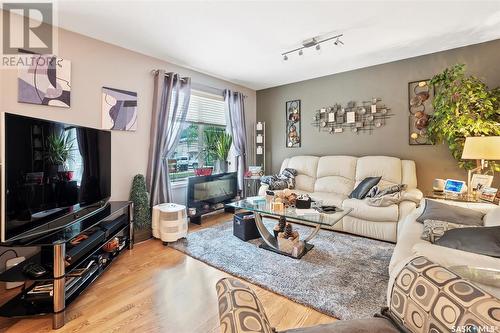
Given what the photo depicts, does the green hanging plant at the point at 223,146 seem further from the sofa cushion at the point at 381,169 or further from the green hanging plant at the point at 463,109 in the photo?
the green hanging plant at the point at 463,109

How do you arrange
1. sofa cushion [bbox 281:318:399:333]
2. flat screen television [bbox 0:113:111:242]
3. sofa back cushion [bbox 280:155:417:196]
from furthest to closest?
sofa back cushion [bbox 280:155:417:196] < flat screen television [bbox 0:113:111:242] < sofa cushion [bbox 281:318:399:333]

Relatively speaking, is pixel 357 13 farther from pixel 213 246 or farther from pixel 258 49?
pixel 213 246

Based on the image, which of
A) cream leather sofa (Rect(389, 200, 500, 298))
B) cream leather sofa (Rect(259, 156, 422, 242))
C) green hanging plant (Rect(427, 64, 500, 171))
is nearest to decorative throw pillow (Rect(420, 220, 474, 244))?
cream leather sofa (Rect(389, 200, 500, 298))

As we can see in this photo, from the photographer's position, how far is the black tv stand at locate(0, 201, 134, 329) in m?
1.55

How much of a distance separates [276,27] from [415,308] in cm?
268

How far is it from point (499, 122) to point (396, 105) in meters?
1.15

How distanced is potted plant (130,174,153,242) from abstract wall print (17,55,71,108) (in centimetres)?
112

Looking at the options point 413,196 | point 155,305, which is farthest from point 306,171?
point 155,305

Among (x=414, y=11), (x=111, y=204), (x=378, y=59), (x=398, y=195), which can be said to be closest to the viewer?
(x=414, y=11)

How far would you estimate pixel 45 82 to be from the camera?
2.36 meters

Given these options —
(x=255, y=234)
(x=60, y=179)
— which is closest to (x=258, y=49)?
(x=255, y=234)

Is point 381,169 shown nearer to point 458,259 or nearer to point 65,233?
point 458,259

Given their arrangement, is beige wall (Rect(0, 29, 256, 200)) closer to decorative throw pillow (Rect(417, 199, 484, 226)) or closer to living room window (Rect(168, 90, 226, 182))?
living room window (Rect(168, 90, 226, 182))

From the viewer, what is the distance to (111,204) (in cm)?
264
